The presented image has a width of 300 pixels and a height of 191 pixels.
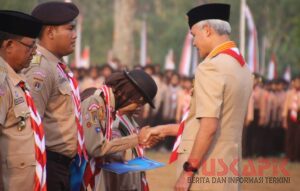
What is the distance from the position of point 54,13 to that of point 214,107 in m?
1.55

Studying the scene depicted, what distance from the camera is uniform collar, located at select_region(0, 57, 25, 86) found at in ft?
18.3

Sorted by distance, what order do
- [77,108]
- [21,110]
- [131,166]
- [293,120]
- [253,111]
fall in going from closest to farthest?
[21,110] < [77,108] < [131,166] < [293,120] < [253,111]

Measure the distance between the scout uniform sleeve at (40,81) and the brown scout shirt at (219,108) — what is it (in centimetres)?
104

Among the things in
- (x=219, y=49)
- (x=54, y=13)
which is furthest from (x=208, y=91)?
(x=54, y=13)

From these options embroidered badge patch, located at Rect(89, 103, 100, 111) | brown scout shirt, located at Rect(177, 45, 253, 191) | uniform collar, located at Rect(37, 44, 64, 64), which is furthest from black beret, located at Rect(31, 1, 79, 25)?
brown scout shirt, located at Rect(177, 45, 253, 191)

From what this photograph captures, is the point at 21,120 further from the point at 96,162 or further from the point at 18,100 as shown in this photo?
the point at 96,162

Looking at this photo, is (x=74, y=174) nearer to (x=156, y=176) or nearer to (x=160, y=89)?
(x=156, y=176)

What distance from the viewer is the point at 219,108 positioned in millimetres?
5750

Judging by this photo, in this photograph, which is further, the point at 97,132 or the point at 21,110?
the point at 97,132

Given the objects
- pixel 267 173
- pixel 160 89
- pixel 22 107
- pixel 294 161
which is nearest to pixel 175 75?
pixel 160 89

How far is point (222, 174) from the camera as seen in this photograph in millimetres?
5871

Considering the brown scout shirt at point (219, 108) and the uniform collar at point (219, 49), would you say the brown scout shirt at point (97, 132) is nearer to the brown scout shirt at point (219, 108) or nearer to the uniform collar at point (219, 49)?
the brown scout shirt at point (219, 108)

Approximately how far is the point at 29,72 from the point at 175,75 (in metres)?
18.8

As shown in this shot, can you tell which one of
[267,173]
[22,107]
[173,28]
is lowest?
[173,28]
